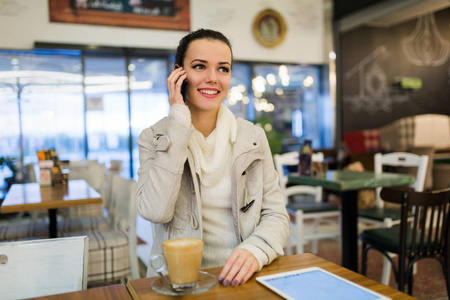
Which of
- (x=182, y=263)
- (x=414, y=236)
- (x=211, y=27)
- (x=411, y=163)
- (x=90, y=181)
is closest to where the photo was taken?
(x=182, y=263)

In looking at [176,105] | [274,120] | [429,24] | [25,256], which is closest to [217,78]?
[176,105]

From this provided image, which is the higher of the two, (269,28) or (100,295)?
(269,28)

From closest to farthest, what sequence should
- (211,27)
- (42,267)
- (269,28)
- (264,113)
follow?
(42,267) < (211,27) < (269,28) < (264,113)

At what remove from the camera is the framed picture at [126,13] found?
6.04 meters

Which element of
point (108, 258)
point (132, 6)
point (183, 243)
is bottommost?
point (108, 258)

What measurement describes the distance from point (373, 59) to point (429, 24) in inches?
70.0

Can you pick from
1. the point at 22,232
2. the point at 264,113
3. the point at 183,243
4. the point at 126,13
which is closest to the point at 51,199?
the point at 22,232

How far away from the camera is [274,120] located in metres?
7.52

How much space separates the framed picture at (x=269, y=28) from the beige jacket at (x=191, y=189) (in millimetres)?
6098

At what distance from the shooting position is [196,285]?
87cm

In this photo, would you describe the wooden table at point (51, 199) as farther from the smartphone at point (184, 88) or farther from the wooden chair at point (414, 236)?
the wooden chair at point (414, 236)

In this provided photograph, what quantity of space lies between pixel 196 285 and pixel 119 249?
1722 mm

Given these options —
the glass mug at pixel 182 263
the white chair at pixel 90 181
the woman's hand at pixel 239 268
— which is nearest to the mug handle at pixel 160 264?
the glass mug at pixel 182 263

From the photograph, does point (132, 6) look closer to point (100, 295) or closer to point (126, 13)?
point (126, 13)
